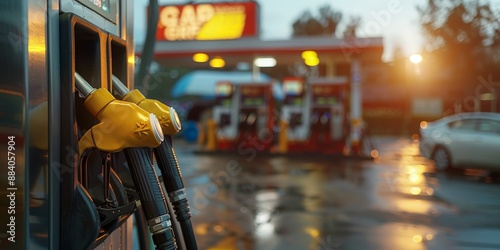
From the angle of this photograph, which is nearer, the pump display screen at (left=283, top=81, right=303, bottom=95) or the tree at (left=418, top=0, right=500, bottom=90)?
the pump display screen at (left=283, top=81, right=303, bottom=95)

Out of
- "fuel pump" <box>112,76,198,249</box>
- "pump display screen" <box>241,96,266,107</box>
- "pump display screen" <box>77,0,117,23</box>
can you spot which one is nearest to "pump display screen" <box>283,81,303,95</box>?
"pump display screen" <box>241,96,266,107</box>

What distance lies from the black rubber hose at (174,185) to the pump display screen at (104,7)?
48 cm

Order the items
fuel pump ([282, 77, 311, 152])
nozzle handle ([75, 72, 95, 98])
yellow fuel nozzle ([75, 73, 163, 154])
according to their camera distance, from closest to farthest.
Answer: yellow fuel nozzle ([75, 73, 163, 154]) < nozzle handle ([75, 72, 95, 98]) < fuel pump ([282, 77, 311, 152])

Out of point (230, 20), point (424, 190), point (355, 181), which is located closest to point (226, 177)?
point (355, 181)

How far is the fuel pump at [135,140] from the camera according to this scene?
135 centimetres

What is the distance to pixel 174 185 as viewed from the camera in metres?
1.74

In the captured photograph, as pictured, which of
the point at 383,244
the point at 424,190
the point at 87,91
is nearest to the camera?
the point at 87,91

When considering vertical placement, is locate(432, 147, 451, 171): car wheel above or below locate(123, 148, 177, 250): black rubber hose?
below

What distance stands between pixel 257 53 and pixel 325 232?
12.1 m

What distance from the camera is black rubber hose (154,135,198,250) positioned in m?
1.71

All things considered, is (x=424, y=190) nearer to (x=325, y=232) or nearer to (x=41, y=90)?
(x=325, y=232)

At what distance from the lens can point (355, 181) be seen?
448 inches

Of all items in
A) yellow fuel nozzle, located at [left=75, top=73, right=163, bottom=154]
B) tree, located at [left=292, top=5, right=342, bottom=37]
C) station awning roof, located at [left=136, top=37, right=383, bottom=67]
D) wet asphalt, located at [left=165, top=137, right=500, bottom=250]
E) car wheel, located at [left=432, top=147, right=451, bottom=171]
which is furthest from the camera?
tree, located at [left=292, top=5, right=342, bottom=37]

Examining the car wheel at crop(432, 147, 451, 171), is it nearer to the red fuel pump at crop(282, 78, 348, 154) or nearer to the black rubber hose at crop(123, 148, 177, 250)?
the red fuel pump at crop(282, 78, 348, 154)
